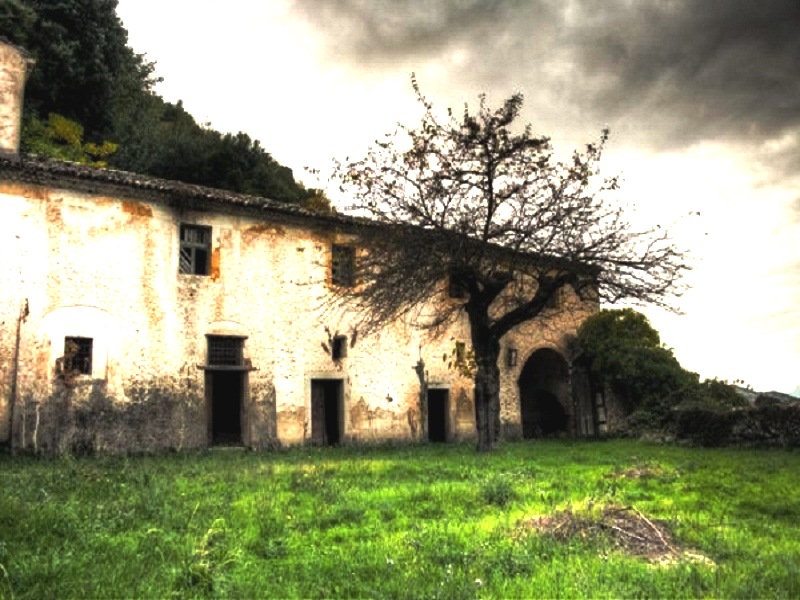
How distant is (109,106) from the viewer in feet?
96.3

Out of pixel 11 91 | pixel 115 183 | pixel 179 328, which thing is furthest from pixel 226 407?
pixel 11 91

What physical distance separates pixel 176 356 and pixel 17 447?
13.6 feet

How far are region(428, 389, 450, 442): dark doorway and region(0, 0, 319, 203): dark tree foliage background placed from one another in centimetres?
1134

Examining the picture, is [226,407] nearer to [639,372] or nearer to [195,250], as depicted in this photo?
[195,250]

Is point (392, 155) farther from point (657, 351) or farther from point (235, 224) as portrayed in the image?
point (657, 351)

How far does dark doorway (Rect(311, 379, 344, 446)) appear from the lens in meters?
19.1

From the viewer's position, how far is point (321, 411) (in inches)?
759

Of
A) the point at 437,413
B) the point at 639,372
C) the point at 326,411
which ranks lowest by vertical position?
the point at 437,413

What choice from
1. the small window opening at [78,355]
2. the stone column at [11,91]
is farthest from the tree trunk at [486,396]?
the stone column at [11,91]

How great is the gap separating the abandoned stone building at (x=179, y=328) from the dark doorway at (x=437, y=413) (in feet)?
0.16

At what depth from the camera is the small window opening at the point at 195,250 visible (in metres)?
17.6

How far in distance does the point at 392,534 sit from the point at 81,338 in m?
12.2

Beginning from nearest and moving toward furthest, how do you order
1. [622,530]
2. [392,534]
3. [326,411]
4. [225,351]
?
[622,530]
[392,534]
[225,351]
[326,411]

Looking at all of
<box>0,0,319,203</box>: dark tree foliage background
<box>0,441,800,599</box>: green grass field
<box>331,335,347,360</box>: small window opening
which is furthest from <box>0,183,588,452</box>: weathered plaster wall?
<box>0,0,319,203</box>: dark tree foliage background
